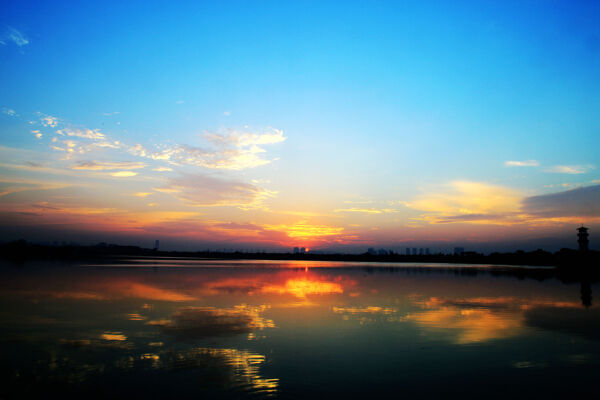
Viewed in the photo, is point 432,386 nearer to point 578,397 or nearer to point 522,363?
point 578,397

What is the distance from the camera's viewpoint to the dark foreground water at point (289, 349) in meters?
9.21

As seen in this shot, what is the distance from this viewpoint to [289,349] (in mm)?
12766

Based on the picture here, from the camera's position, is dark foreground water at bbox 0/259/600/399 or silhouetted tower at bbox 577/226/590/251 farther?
silhouetted tower at bbox 577/226/590/251

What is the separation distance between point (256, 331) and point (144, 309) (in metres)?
7.93

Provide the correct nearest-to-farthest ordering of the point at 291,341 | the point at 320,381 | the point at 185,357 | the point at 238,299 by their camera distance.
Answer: the point at 320,381, the point at 185,357, the point at 291,341, the point at 238,299

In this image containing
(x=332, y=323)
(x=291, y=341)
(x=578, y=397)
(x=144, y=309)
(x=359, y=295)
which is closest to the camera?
(x=578, y=397)

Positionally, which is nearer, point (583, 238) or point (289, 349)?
point (289, 349)

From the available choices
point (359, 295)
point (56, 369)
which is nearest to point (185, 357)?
point (56, 369)

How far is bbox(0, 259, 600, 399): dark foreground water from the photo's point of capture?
30.2 feet

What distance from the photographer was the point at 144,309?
65.6 feet

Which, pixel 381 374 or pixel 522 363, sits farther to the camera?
pixel 522 363

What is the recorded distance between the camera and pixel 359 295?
2869 centimetres

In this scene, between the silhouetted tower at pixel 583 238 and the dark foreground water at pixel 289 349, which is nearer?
the dark foreground water at pixel 289 349

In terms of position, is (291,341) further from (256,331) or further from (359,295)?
(359,295)
